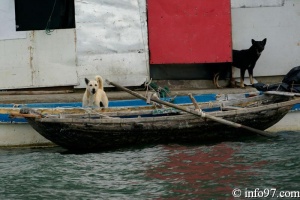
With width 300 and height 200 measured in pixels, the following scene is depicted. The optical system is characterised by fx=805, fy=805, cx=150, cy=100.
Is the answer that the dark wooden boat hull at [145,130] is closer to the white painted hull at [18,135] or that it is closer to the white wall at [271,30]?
the white painted hull at [18,135]

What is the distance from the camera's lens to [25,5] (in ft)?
53.0

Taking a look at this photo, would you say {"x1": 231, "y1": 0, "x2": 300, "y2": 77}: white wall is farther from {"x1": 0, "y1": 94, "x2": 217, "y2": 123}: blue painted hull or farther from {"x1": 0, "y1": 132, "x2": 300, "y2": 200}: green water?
{"x1": 0, "y1": 132, "x2": 300, "y2": 200}: green water

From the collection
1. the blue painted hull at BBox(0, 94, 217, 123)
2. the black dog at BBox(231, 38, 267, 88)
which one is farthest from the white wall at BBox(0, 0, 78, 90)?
the black dog at BBox(231, 38, 267, 88)

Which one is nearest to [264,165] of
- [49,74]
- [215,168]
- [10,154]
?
[215,168]

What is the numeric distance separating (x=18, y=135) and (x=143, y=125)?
2.47 metres

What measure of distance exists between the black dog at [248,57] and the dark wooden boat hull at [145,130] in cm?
209

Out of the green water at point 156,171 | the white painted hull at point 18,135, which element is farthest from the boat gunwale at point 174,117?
the white painted hull at point 18,135

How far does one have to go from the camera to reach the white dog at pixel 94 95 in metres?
14.4

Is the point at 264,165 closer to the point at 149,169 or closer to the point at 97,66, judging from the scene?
the point at 149,169

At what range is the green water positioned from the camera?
11.1 m

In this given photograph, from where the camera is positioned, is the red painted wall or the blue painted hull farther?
the red painted wall

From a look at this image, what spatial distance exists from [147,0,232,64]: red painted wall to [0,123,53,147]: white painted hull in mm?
3010
